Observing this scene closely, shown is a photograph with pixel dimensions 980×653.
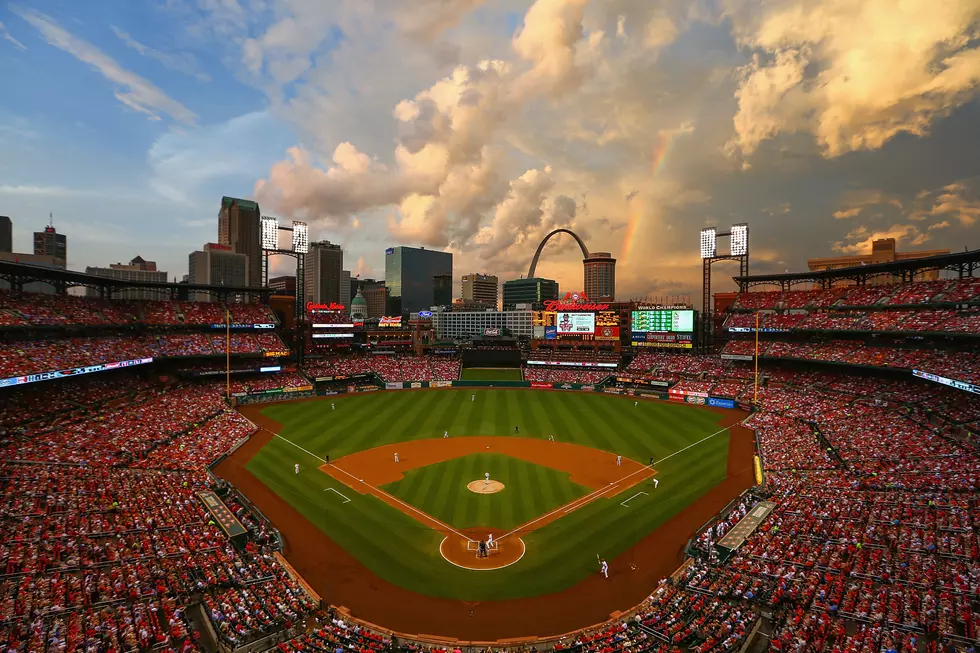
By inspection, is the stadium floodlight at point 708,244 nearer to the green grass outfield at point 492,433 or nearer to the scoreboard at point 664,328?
the scoreboard at point 664,328

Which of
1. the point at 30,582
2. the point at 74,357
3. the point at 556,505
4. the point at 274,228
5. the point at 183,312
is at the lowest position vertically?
the point at 556,505

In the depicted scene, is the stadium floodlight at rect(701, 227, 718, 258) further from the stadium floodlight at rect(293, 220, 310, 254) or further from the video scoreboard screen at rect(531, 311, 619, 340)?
the stadium floodlight at rect(293, 220, 310, 254)

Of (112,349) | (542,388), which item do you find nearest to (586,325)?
(542,388)

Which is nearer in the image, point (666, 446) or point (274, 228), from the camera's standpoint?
point (666, 446)

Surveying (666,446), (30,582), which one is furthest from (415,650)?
(666,446)

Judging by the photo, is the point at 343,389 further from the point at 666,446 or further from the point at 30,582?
the point at 30,582

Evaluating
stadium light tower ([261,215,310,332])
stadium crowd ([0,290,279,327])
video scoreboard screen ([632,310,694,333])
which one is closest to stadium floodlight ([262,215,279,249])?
stadium light tower ([261,215,310,332])
